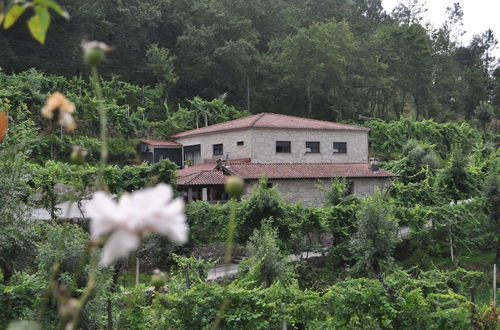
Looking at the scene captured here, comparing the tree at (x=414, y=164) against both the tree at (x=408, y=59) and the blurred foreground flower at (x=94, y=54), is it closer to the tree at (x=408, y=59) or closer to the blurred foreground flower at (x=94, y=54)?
the tree at (x=408, y=59)

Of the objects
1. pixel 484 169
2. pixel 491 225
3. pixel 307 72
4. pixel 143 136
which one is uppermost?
pixel 307 72

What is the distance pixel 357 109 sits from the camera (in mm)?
39656

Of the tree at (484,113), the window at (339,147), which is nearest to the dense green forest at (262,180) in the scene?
the tree at (484,113)

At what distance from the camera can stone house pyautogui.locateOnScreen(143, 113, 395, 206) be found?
19.3 metres

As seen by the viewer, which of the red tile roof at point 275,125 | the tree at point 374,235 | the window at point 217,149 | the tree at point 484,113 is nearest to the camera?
the tree at point 374,235

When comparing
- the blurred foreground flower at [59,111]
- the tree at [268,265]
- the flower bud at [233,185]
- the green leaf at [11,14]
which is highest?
the green leaf at [11,14]

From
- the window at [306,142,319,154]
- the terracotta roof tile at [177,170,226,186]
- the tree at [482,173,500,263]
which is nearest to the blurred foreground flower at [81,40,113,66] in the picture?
the terracotta roof tile at [177,170,226,186]

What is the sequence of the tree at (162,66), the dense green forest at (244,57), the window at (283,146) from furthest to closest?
the tree at (162,66)
the dense green forest at (244,57)
the window at (283,146)

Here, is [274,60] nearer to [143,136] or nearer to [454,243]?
[143,136]

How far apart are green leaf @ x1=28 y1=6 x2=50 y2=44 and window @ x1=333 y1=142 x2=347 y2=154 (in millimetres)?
23767

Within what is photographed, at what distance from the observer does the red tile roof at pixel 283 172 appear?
18.9 metres

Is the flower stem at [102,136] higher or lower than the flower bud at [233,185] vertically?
higher

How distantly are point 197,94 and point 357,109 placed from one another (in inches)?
528

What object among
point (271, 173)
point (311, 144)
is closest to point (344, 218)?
point (271, 173)
